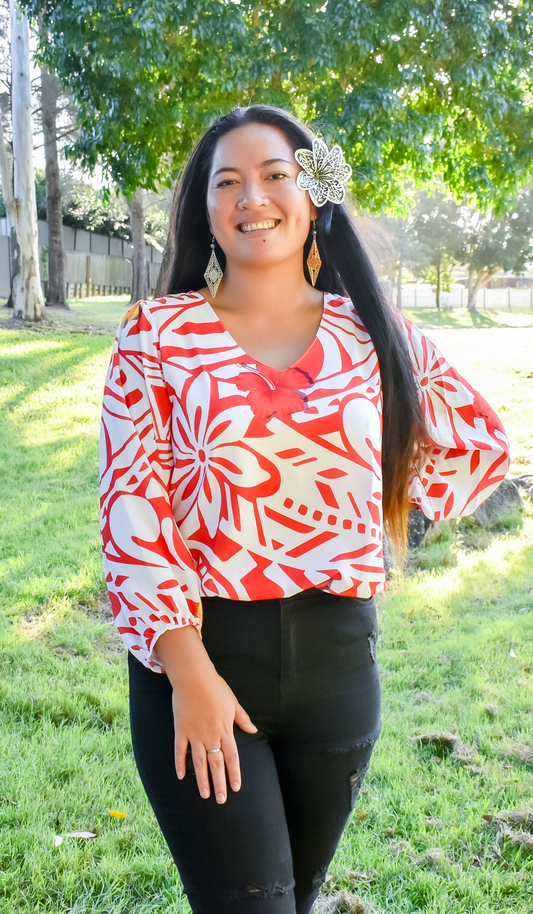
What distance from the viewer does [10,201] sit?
571 inches

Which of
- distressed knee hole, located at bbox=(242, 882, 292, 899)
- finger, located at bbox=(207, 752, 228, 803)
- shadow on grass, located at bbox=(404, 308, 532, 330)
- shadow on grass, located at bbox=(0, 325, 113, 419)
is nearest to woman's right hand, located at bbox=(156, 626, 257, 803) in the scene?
finger, located at bbox=(207, 752, 228, 803)

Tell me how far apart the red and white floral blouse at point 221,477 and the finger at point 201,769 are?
0.61ft

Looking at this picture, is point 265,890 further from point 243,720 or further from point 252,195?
Answer: point 252,195

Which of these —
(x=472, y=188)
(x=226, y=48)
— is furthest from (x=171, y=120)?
(x=472, y=188)

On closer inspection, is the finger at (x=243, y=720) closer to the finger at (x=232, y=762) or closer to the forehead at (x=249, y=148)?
the finger at (x=232, y=762)

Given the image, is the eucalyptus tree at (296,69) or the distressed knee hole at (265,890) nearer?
the distressed knee hole at (265,890)

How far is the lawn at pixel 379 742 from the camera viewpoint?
8.65 ft

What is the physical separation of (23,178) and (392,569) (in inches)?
443

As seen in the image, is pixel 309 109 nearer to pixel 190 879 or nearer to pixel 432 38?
pixel 432 38

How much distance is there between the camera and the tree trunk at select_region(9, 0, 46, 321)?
526 inches

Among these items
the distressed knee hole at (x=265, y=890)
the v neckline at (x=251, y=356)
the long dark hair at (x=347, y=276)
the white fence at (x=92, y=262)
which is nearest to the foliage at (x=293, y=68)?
the long dark hair at (x=347, y=276)

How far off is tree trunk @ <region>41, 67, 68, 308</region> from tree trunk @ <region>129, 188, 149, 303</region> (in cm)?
171

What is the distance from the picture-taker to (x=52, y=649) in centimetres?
416

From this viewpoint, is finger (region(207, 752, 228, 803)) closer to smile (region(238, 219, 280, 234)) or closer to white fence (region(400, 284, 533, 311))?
smile (region(238, 219, 280, 234))
